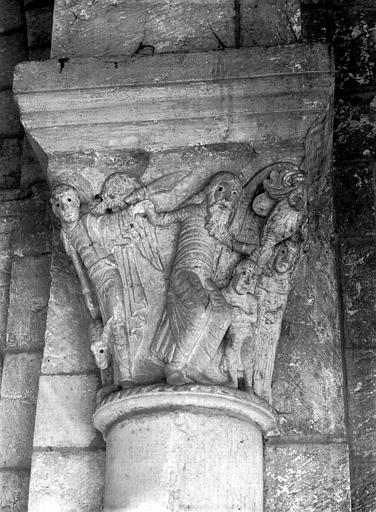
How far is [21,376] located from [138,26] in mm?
1327

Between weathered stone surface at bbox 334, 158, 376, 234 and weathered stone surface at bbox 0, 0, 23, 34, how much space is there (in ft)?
5.44

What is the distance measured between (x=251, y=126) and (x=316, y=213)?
453 millimetres

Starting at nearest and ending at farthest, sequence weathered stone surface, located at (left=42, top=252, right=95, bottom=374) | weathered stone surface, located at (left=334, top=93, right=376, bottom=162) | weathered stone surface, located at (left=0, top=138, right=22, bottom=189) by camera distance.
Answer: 1. weathered stone surface, located at (left=42, top=252, right=95, bottom=374)
2. weathered stone surface, located at (left=334, top=93, right=376, bottom=162)
3. weathered stone surface, located at (left=0, top=138, right=22, bottom=189)

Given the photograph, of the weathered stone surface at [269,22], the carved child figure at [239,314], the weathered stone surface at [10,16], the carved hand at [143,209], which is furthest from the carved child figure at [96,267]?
the weathered stone surface at [10,16]

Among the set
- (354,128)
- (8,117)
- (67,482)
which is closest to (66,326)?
(67,482)

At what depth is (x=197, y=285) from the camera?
290cm

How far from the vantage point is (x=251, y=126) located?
312cm

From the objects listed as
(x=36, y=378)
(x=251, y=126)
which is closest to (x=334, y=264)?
(x=251, y=126)

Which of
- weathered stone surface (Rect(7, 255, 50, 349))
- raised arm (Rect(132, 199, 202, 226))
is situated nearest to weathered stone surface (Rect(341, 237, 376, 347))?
raised arm (Rect(132, 199, 202, 226))

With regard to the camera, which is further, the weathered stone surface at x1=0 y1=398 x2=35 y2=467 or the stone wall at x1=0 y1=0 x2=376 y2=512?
the weathered stone surface at x1=0 y1=398 x2=35 y2=467

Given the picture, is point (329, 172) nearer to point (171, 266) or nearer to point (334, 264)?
point (334, 264)

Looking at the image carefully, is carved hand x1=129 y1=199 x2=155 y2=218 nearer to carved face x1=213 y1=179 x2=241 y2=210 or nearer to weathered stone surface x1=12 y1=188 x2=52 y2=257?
carved face x1=213 y1=179 x2=241 y2=210

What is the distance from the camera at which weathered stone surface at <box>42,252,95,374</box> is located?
10.6 feet

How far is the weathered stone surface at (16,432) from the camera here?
3.32 metres
